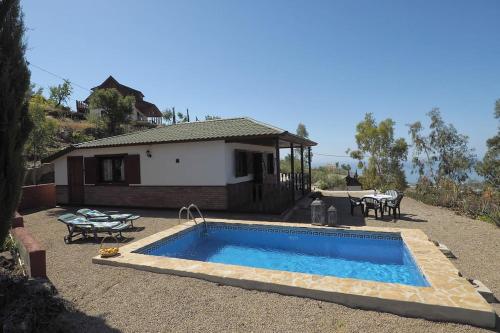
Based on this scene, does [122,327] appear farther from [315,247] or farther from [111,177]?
[111,177]

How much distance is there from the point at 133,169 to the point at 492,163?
25730 millimetres

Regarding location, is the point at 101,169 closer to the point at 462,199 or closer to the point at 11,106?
the point at 11,106

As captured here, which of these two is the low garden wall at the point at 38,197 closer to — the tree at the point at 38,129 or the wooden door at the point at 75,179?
the wooden door at the point at 75,179

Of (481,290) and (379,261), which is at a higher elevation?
(481,290)

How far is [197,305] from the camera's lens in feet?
14.7

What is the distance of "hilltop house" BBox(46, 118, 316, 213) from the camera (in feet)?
41.1

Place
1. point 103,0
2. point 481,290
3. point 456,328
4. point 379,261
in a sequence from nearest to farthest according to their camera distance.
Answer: point 456,328, point 481,290, point 379,261, point 103,0

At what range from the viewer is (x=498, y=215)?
10008 mm

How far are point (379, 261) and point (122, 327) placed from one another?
6191 mm

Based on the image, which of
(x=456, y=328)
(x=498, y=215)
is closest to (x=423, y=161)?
(x=498, y=215)

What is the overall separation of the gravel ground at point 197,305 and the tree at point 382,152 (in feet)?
44.0

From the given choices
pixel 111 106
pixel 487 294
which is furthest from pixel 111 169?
pixel 111 106

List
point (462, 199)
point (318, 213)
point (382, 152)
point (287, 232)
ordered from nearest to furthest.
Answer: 1. point (287, 232)
2. point (318, 213)
3. point (462, 199)
4. point (382, 152)

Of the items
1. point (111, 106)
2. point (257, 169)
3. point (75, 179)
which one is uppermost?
point (111, 106)
